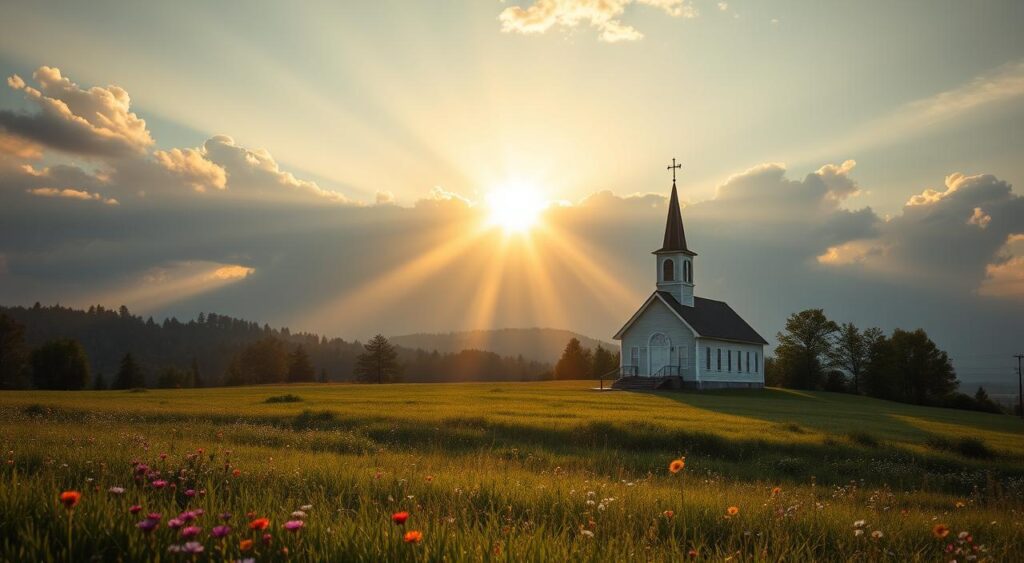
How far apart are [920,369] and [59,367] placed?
12234 centimetres

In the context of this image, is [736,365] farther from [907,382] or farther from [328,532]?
[328,532]

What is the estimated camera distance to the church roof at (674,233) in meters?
68.6

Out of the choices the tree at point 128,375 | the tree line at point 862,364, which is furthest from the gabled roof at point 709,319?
the tree at point 128,375

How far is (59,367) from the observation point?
96.6 meters

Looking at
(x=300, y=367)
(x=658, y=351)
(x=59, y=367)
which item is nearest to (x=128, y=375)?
(x=59, y=367)

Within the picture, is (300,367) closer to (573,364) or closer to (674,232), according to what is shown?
(573,364)

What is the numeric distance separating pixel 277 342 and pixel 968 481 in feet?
386

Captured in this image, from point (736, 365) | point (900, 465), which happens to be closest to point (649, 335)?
point (736, 365)

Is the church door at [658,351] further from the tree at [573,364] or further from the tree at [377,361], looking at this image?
the tree at [377,361]

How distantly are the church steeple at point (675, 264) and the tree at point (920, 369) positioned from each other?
4618 centimetres

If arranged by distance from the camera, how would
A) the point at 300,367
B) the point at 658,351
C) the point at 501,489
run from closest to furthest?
the point at 501,489 → the point at 658,351 → the point at 300,367

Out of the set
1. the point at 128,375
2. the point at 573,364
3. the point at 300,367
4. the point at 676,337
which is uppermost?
the point at 676,337

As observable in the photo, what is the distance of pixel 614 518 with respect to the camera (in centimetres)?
804

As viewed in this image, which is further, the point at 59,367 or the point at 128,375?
the point at 128,375
